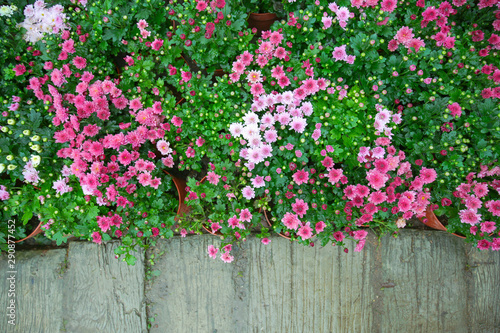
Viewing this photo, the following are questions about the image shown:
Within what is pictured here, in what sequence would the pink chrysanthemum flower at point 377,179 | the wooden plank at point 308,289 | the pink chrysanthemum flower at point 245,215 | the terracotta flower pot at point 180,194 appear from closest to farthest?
the pink chrysanthemum flower at point 377,179 → the pink chrysanthemum flower at point 245,215 → the terracotta flower pot at point 180,194 → the wooden plank at point 308,289

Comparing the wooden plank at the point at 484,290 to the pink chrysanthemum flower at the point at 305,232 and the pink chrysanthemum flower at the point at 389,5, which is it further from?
the pink chrysanthemum flower at the point at 389,5

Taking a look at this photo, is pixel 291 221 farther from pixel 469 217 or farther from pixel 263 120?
pixel 469 217

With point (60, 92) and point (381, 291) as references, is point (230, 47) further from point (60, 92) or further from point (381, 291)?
point (381, 291)

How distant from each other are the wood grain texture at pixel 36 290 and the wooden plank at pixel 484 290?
4092 mm

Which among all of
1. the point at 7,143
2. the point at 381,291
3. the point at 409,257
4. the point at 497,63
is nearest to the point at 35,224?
the point at 7,143

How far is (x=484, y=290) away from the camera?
122 inches

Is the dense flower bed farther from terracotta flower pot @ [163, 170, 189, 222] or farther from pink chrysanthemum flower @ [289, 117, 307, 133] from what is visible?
terracotta flower pot @ [163, 170, 189, 222]

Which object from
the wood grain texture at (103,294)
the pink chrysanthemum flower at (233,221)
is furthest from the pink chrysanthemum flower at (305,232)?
the wood grain texture at (103,294)

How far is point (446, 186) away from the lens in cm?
252

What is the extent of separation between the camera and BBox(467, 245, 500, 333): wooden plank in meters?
3.08

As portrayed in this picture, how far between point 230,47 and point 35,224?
8.14 feet

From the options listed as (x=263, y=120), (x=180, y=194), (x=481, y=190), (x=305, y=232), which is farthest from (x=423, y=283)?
(x=180, y=194)

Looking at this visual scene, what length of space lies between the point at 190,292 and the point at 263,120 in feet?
6.07

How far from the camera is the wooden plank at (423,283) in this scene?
3051 millimetres
